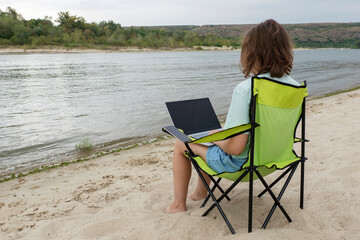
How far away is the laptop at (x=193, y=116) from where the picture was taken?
282 centimetres

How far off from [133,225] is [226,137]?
119cm

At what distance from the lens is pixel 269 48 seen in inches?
85.4

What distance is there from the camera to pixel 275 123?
221 cm

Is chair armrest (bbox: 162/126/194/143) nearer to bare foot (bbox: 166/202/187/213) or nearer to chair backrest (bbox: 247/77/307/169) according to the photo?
chair backrest (bbox: 247/77/307/169)

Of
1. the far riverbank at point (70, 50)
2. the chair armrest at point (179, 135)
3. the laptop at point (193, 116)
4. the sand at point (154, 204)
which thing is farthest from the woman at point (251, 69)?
the far riverbank at point (70, 50)

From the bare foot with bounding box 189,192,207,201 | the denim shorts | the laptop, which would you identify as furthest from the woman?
the bare foot with bounding box 189,192,207,201

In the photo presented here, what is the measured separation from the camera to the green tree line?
6900 cm

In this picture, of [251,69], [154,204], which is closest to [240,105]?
[251,69]

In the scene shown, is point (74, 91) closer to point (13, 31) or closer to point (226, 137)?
point (226, 137)

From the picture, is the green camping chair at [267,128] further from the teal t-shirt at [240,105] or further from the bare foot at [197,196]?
the bare foot at [197,196]

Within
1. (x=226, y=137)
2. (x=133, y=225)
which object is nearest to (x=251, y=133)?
(x=226, y=137)

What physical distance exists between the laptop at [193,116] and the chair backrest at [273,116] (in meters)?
0.64

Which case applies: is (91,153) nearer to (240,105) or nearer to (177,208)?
(177,208)

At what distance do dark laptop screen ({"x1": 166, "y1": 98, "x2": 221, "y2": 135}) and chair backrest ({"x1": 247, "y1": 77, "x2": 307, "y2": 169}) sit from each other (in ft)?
2.59
